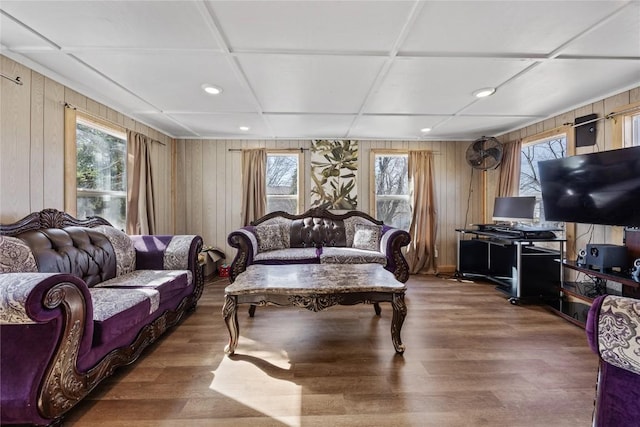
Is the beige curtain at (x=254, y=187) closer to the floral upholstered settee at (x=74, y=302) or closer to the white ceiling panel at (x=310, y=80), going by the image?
the white ceiling panel at (x=310, y=80)

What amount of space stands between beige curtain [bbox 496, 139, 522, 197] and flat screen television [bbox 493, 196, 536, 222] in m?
0.18

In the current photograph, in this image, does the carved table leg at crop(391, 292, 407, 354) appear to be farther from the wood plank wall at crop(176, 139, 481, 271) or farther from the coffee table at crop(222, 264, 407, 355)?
the wood plank wall at crop(176, 139, 481, 271)

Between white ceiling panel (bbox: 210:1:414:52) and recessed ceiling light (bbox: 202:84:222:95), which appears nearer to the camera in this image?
white ceiling panel (bbox: 210:1:414:52)

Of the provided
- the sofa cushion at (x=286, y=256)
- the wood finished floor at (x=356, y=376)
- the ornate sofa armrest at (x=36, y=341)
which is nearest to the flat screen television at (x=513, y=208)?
the wood finished floor at (x=356, y=376)

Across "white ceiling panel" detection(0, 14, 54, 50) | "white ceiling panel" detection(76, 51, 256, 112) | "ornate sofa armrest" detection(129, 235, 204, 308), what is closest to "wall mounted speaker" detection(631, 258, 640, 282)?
"white ceiling panel" detection(76, 51, 256, 112)

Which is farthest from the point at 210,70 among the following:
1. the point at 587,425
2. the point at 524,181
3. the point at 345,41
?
the point at 524,181

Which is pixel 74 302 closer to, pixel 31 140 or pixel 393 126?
pixel 31 140

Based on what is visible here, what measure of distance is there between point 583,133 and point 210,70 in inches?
152

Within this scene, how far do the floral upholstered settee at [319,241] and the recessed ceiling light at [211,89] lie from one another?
1528 millimetres

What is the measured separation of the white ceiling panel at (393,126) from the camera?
3459 millimetres

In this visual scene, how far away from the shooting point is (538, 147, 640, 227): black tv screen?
221 centimetres

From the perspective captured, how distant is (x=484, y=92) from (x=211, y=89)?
2.66m

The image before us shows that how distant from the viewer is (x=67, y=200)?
2.53m

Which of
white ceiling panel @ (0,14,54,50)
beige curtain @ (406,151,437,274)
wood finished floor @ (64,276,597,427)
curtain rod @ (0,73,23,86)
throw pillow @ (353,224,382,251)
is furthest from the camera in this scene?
beige curtain @ (406,151,437,274)
